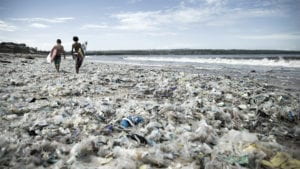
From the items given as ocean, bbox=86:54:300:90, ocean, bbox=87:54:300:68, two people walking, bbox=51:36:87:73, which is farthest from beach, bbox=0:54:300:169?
ocean, bbox=87:54:300:68

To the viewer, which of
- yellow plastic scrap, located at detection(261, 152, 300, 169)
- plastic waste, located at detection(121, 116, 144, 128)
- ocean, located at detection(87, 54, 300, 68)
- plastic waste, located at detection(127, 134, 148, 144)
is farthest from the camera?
ocean, located at detection(87, 54, 300, 68)

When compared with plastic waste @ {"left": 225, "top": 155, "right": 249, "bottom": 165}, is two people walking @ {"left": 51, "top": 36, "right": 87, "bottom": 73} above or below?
above

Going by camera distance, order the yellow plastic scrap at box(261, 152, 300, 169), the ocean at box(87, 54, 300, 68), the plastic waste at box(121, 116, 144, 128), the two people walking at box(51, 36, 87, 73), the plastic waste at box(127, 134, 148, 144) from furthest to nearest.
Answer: the ocean at box(87, 54, 300, 68), the two people walking at box(51, 36, 87, 73), the plastic waste at box(121, 116, 144, 128), the plastic waste at box(127, 134, 148, 144), the yellow plastic scrap at box(261, 152, 300, 169)

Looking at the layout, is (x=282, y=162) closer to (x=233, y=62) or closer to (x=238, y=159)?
(x=238, y=159)

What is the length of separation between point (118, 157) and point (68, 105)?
252cm

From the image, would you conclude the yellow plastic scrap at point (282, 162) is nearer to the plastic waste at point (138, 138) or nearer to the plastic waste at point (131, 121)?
the plastic waste at point (138, 138)

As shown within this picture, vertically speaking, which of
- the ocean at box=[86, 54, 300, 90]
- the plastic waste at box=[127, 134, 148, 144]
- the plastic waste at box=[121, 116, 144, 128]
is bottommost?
the plastic waste at box=[127, 134, 148, 144]

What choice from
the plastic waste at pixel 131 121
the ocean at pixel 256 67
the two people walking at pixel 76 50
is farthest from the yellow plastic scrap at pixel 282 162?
the two people walking at pixel 76 50

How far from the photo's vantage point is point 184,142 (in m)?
2.84

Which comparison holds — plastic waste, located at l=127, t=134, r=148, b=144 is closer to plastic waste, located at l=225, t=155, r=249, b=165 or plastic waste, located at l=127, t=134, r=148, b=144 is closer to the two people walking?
plastic waste, located at l=225, t=155, r=249, b=165

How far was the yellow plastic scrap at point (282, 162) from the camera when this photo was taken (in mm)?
2255

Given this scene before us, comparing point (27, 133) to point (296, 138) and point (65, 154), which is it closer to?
point (65, 154)

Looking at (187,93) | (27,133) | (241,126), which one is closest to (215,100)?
(187,93)

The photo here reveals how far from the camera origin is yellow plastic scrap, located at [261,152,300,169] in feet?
7.40
